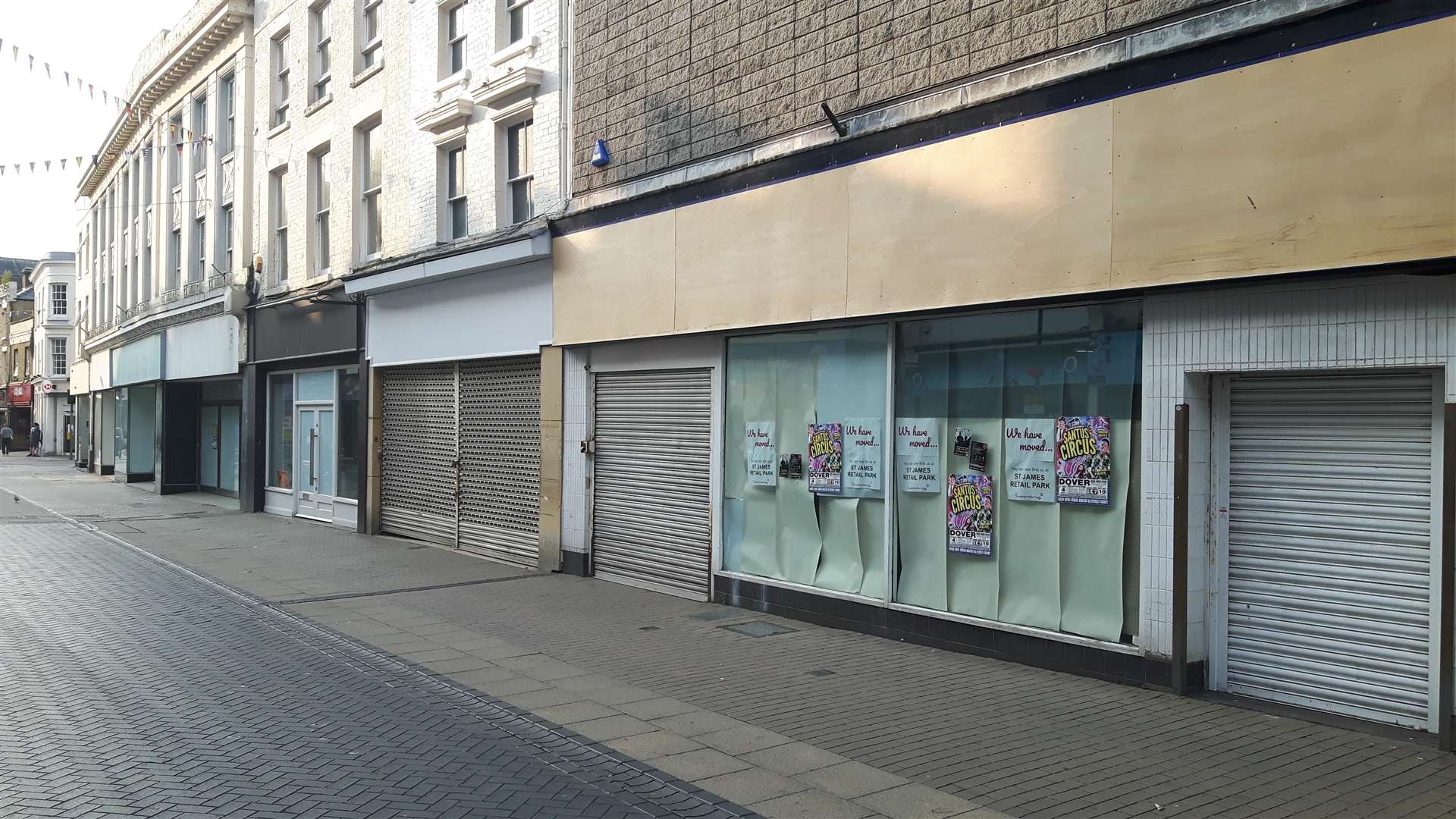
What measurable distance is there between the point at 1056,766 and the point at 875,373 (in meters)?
4.58

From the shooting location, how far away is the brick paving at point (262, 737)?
5.48 m

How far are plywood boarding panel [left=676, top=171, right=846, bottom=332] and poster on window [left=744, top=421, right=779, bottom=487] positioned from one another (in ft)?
3.56

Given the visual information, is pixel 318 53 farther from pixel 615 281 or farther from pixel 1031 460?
pixel 1031 460

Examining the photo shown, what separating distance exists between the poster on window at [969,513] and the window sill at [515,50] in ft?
28.7

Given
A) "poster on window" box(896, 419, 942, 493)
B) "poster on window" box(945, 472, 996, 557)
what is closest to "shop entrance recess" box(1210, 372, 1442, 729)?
"poster on window" box(945, 472, 996, 557)

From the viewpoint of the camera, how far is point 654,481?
41.9 ft

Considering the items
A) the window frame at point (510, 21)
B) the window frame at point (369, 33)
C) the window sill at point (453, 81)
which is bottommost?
the window sill at point (453, 81)

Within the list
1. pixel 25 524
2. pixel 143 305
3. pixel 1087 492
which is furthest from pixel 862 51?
pixel 143 305

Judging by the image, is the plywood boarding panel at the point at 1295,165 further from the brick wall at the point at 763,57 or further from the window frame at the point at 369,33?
the window frame at the point at 369,33

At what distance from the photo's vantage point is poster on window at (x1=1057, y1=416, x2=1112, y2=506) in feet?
26.9

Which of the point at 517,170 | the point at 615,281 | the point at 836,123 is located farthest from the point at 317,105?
the point at 836,123

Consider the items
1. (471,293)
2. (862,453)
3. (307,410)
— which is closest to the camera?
(862,453)

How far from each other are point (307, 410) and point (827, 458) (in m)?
14.2

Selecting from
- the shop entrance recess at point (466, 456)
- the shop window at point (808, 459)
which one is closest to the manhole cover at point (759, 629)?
the shop window at point (808, 459)
